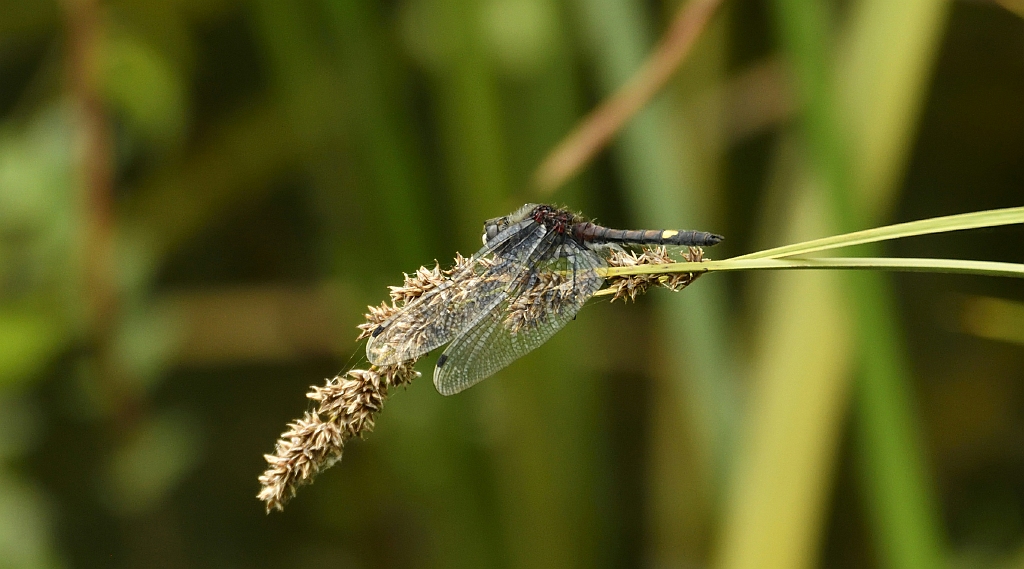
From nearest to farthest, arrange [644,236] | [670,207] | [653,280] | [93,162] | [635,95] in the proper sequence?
[653,280] → [635,95] → [644,236] → [670,207] → [93,162]

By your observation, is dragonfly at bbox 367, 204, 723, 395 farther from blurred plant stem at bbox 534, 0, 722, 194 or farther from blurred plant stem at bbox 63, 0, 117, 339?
blurred plant stem at bbox 63, 0, 117, 339

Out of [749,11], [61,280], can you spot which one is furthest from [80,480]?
[749,11]

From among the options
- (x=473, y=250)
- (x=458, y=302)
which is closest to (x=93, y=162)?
(x=473, y=250)

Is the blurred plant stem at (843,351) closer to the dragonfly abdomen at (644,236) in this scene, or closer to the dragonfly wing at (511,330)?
the dragonfly abdomen at (644,236)

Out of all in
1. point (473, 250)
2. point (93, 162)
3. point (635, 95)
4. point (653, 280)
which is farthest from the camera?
point (473, 250)

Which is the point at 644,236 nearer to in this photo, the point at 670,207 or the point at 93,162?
the point at 670,207

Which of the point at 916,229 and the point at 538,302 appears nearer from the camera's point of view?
the point at 916,229
